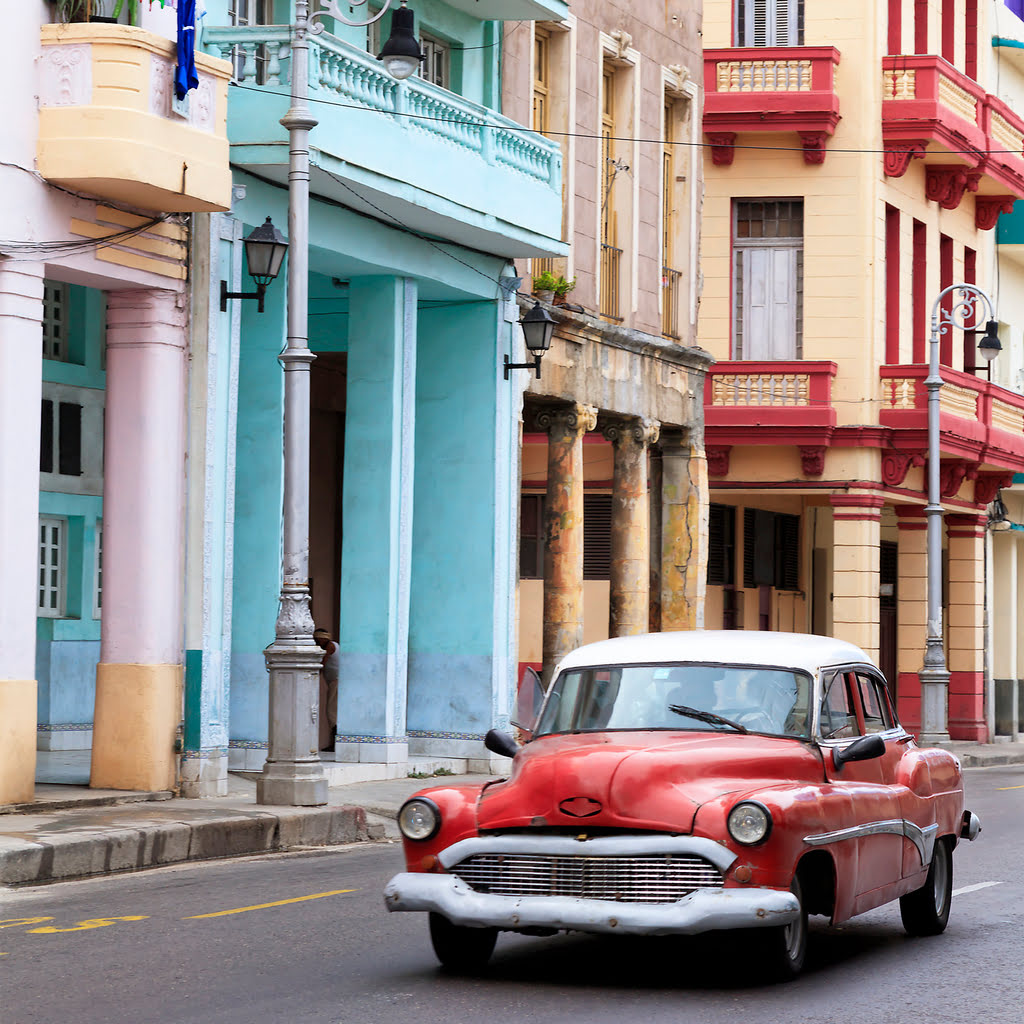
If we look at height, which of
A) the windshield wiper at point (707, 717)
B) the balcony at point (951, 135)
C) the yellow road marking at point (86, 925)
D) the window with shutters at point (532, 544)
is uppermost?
the balcony at point (951, 135)

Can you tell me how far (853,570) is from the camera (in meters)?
33.6

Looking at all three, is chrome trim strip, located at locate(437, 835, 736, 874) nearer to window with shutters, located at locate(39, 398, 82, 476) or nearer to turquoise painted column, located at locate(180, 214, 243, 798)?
turquoise painted column, located at locate(180, 214, 243, 798)

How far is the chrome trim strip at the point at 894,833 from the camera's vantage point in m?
9.47

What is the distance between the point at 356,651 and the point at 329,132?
5634 millimetres

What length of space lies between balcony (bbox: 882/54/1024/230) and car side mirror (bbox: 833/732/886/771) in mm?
24782

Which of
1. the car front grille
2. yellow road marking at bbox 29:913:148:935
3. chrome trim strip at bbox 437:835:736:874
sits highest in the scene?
chrome trim strip at bbox 437:835:736:874

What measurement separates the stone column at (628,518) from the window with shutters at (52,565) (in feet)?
29.1

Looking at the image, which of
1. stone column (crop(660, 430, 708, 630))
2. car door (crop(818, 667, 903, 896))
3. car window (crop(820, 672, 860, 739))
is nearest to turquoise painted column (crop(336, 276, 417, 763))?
stone column (crop(660, 430, 708, 630))

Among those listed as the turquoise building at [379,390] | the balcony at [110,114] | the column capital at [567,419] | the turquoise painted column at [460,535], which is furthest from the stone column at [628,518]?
the balcony at [110,114]

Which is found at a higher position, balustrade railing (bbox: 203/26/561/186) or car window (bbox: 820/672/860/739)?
balustrade railing (bbox: 203/26/561/186)

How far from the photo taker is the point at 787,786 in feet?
31.0

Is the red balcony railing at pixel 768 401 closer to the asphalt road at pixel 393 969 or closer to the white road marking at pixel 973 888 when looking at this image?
the white road marking at pixel 973 888

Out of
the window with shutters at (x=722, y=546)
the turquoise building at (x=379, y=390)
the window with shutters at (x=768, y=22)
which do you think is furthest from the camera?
the window with shutters at (x=722, y=546)

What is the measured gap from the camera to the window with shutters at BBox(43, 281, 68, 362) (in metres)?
20.1
